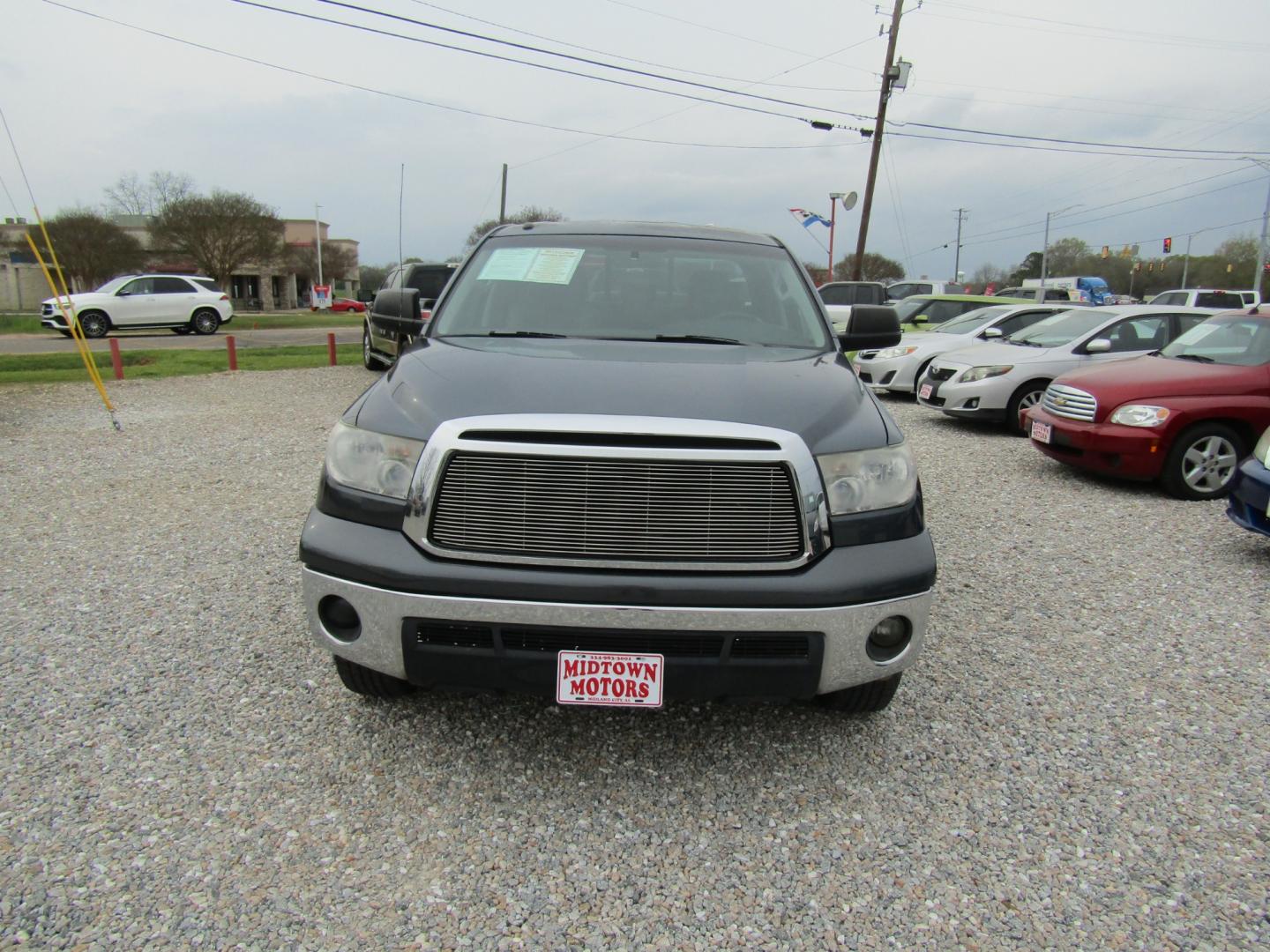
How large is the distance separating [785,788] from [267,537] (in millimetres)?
3767

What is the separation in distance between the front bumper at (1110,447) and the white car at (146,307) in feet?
77.3

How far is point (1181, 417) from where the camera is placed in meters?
6.43

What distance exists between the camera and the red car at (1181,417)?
6.44m

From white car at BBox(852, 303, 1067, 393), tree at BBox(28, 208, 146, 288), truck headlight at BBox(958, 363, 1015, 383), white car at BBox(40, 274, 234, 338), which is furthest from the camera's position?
tree at BBox(28, 208, 146, 288)

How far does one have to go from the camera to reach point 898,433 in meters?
2.70

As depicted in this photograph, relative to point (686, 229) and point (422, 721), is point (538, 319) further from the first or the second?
point (422, 721)

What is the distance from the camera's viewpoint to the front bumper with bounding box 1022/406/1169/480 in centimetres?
648

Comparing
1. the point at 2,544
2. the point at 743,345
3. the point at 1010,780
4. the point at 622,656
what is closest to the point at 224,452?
the point at 2,544

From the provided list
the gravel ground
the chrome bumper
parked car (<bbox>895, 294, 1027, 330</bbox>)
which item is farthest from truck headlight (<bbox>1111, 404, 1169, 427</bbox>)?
parked car (<bbox>895, 294, 1027, 330</bbox>)

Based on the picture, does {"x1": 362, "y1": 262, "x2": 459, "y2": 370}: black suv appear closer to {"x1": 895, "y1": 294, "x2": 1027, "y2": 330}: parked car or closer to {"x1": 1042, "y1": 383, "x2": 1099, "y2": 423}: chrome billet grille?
{"x1": 1042, "y1": 383, "x2": 1099, "y2": 423}: chrome billet grille

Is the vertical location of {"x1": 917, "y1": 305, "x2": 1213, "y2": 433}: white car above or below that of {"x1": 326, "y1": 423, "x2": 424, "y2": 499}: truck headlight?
below

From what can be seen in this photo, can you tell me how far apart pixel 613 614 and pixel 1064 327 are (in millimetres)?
9449

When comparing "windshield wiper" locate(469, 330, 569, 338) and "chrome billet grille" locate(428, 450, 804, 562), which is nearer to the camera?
"chrome billet grille" locate(428, 450, 804, 562)

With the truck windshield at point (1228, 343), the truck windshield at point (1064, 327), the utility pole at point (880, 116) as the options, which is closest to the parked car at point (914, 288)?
the utility pole at point (880, 116)
